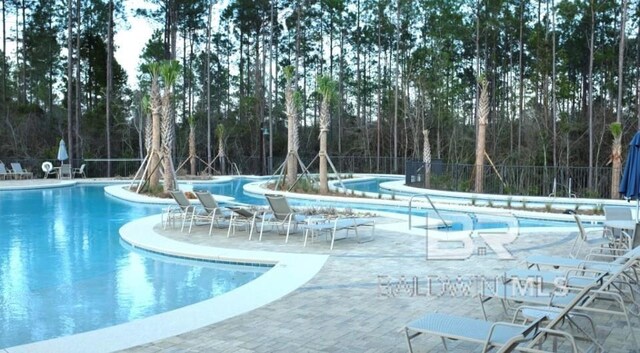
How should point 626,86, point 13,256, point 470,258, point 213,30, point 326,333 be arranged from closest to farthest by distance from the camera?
point 326,333, point 470,258, point 13,256, point 626,86, point 213,30

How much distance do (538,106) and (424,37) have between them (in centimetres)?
831

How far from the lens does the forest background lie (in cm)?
Result: 2745

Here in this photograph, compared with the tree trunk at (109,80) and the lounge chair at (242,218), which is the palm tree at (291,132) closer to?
the lounge chair at (242,218)

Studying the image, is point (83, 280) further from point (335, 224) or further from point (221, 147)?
point (221, 147)

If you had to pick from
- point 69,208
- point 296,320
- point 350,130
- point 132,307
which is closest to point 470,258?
point 296,320

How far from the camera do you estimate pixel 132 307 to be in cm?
566

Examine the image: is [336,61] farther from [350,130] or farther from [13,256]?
[13,256]

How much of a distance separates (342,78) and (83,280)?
103 ft

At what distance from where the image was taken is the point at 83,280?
6.89 m

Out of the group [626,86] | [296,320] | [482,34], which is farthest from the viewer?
[482,34]

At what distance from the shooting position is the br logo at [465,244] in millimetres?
7762

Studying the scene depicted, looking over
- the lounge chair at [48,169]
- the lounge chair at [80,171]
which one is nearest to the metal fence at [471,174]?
the lounge chair at [80,171]

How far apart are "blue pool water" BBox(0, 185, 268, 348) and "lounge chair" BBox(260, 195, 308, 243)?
178 centimetres

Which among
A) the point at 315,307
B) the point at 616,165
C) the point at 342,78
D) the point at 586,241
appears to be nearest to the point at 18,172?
the point at 342,78
